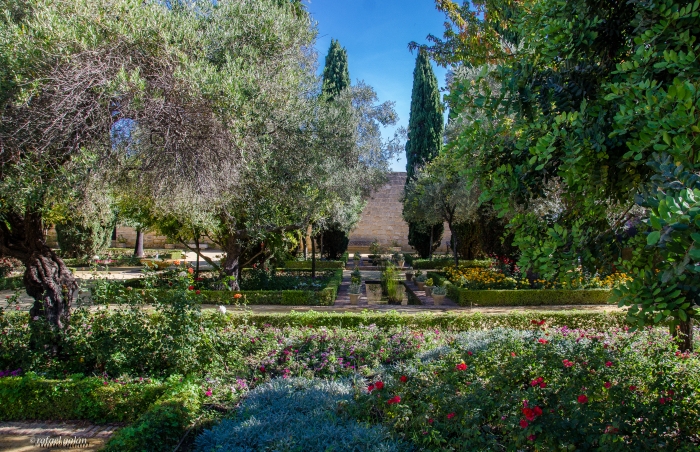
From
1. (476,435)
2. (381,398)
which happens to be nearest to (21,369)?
(381,398)

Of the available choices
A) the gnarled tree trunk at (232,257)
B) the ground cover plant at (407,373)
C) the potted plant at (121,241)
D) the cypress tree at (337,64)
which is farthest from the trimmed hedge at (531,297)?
the potted plant at (121,241)

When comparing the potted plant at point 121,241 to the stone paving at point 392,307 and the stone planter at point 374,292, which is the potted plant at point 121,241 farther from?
the stone planter at point 374,292

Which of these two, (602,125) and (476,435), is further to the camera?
(476,435)

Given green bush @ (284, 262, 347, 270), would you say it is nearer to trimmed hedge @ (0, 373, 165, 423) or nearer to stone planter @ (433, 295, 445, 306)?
stone planter @ (433, 295, 445, 306)

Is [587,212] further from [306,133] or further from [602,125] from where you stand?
[306,133]

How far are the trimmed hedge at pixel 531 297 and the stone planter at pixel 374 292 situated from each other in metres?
2.24

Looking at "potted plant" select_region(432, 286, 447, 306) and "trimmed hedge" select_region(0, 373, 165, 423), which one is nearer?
"trimmed hedge" select_region(0, 373, 165, 423)

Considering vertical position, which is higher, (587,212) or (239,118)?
(239,118)

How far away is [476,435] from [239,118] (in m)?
3.96

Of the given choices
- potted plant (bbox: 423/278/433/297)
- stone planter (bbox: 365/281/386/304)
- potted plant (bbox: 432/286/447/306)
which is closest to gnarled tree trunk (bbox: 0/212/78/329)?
stone planter (bbox: 365/281/386/304)

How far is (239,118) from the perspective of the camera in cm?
498

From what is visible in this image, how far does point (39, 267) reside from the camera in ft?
17.3

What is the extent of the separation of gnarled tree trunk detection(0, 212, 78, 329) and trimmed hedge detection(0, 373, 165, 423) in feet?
3.39

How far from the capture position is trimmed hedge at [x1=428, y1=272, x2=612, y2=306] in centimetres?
1025
